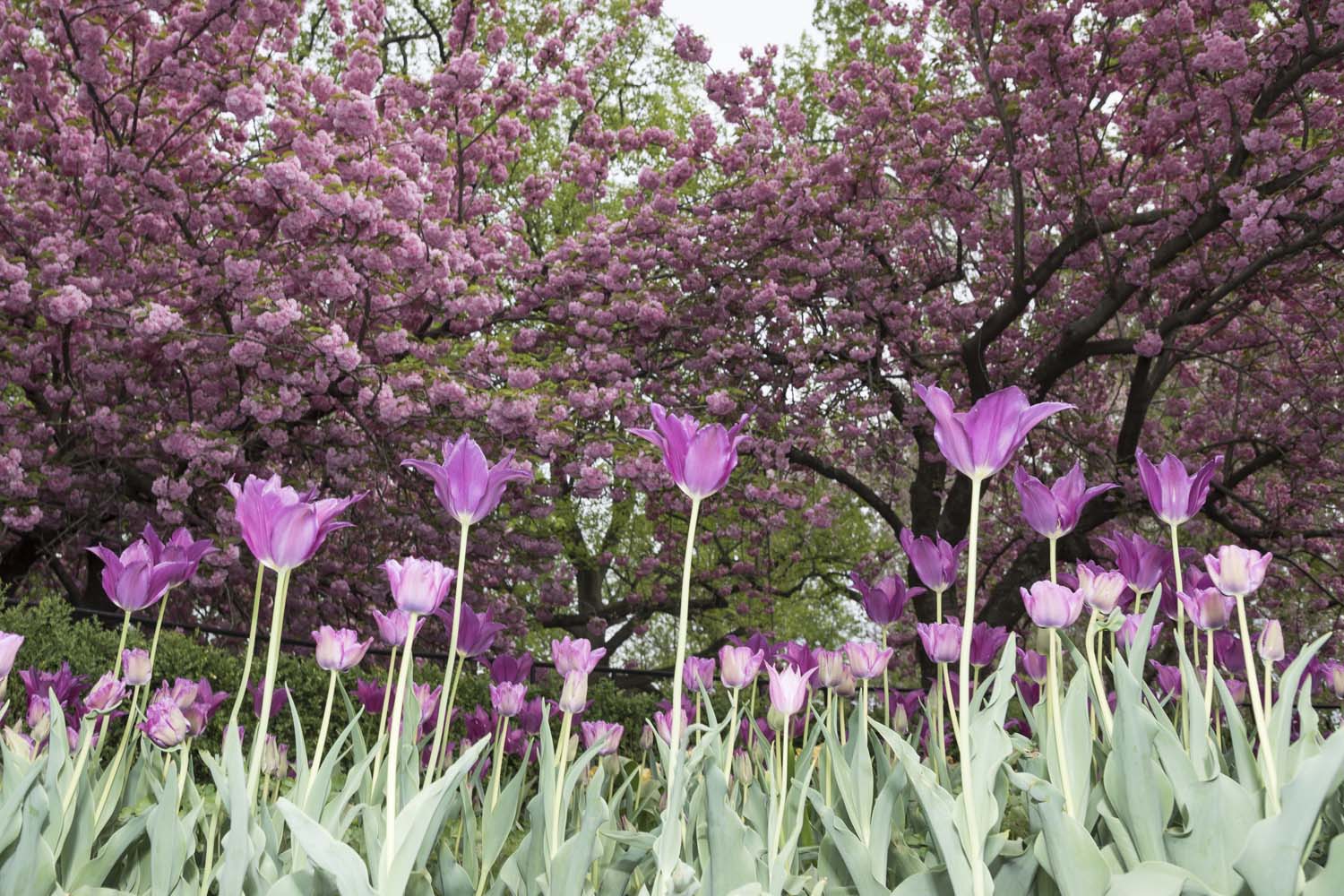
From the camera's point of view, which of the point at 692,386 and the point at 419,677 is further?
the point at 692,386

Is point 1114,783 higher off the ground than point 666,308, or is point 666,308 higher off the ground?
point 666,308

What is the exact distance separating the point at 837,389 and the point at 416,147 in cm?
398

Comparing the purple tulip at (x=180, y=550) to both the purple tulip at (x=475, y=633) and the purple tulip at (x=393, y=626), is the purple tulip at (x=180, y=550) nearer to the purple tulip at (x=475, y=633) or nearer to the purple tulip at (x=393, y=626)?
the purple tulip at (x=393, y=626)

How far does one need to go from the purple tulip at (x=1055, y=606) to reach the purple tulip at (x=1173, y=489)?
29 cm

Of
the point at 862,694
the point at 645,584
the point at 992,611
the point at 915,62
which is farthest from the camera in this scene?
the point at 645,584

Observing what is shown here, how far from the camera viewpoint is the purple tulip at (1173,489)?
1.83m

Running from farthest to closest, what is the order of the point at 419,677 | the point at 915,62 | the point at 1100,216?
the point at 915,62
the point at 1100,216
the point at 419,677

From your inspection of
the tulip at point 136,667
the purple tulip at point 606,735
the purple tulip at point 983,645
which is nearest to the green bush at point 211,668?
the purple tulip at point 606,735

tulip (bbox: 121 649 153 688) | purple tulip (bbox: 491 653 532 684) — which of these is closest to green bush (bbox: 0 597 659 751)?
purple tulip (bbox: 491 653 532 684)

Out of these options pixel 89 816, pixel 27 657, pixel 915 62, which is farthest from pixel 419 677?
pixel 915 62

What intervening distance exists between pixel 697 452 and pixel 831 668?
724 millimetres

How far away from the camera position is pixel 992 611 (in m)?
8.72

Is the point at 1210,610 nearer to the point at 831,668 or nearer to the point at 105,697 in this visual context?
the point at 831,668

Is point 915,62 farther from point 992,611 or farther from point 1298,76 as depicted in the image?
point 992,611
